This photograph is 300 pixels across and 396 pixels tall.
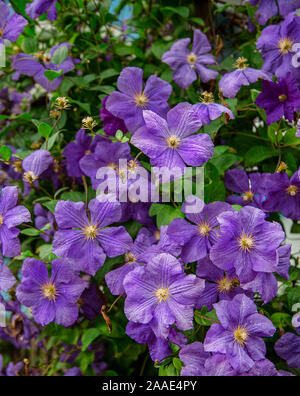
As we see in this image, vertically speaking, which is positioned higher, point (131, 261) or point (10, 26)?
point (10, 26)

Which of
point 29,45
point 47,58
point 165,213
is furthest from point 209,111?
point 29,45

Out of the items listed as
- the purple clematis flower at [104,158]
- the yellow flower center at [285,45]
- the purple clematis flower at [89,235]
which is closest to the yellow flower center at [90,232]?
the purple clematis flower at [89,235]

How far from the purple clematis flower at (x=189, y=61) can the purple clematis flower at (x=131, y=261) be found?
0.35m

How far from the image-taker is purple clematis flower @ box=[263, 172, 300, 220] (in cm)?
76

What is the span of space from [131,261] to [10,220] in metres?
0.22

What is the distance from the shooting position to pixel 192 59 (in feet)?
2.93

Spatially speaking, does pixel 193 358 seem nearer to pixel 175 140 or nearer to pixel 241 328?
pixel 241 328

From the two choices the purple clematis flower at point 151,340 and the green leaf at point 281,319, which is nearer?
the purple clematis flower at point 151,340

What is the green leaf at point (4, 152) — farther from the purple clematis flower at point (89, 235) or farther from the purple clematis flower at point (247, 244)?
the purple clematis flower at point (247, 244)

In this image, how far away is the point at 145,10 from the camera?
112 centimetres

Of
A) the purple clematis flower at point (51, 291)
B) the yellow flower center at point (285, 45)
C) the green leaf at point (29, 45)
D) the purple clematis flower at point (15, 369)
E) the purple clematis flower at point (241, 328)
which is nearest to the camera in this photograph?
the purple clematis flower at point (241, 328)

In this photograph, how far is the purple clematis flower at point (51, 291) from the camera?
72 cm
